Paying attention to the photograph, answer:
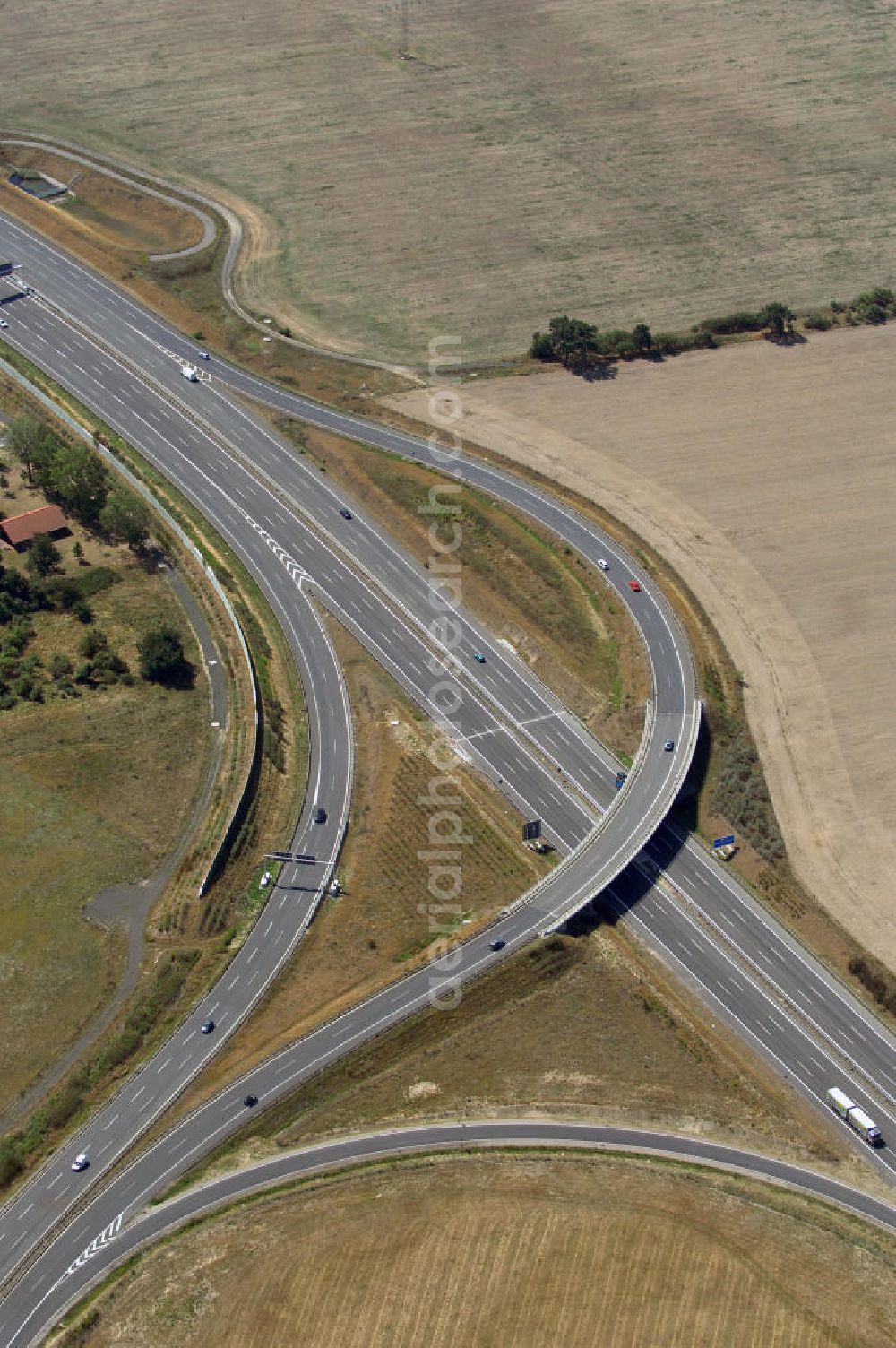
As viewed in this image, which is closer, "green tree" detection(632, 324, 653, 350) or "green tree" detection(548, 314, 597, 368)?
"green tree" detection(548, 314, 597, 368)

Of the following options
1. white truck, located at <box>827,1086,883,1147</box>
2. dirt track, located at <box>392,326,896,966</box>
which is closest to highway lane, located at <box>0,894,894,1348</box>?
white truck, located at <box>827,1086,883,1147</box>

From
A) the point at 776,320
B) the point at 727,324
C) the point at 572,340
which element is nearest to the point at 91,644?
the point at 572,340

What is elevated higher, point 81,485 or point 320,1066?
point 81,485

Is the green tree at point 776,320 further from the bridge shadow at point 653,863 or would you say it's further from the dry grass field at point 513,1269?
the dry grass field at point 513,1269

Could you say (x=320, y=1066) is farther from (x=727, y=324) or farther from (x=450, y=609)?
(x=727, y=324)

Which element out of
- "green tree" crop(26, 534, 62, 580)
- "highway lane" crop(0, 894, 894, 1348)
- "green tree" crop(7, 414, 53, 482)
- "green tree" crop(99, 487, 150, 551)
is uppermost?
"green tree" crop(7, 414, 53, 482)

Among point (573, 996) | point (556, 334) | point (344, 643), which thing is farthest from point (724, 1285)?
point (556, 334)

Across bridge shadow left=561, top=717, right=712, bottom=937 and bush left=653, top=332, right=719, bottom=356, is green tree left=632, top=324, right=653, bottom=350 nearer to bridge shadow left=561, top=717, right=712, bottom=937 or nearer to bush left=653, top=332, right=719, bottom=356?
bush left=653, top=332, right=719, bottom=356
